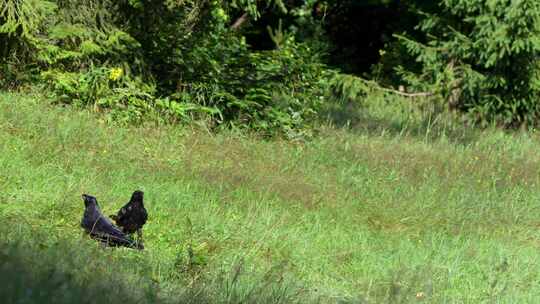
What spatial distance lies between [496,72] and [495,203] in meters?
6.72

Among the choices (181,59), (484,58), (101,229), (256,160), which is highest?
(181,59)

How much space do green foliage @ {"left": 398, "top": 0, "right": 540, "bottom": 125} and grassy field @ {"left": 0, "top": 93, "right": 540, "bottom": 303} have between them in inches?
156

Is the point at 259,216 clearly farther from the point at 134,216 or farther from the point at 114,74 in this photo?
the point at 114,74

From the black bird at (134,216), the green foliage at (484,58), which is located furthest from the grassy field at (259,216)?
the green foliage at (484,58)

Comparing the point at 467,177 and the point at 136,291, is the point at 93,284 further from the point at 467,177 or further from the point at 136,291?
the point at 467,177

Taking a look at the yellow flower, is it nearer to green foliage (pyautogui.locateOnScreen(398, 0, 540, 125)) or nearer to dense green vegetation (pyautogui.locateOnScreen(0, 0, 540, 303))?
dense green vegetation (pyautogui.locateOnScreen(0, 0, 540, 303))

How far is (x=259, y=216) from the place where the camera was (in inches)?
Result: 367

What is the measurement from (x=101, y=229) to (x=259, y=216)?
2.08m

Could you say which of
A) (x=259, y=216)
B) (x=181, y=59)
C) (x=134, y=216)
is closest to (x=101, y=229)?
(x=134, y=216)

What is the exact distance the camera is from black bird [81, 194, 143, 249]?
7.54 metres

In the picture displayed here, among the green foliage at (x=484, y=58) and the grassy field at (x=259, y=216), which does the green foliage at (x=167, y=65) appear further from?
the green foliage at (x=484, y=58)

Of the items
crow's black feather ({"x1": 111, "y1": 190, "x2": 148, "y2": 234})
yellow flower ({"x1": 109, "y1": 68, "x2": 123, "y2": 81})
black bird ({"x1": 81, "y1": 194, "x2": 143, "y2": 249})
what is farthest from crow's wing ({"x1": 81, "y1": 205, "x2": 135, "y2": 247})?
yellow flower ({"x1": 109, "y1": 68, "x2": 123, "y2": 81})

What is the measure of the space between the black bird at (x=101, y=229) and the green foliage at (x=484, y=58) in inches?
415

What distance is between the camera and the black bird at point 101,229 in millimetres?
7539
